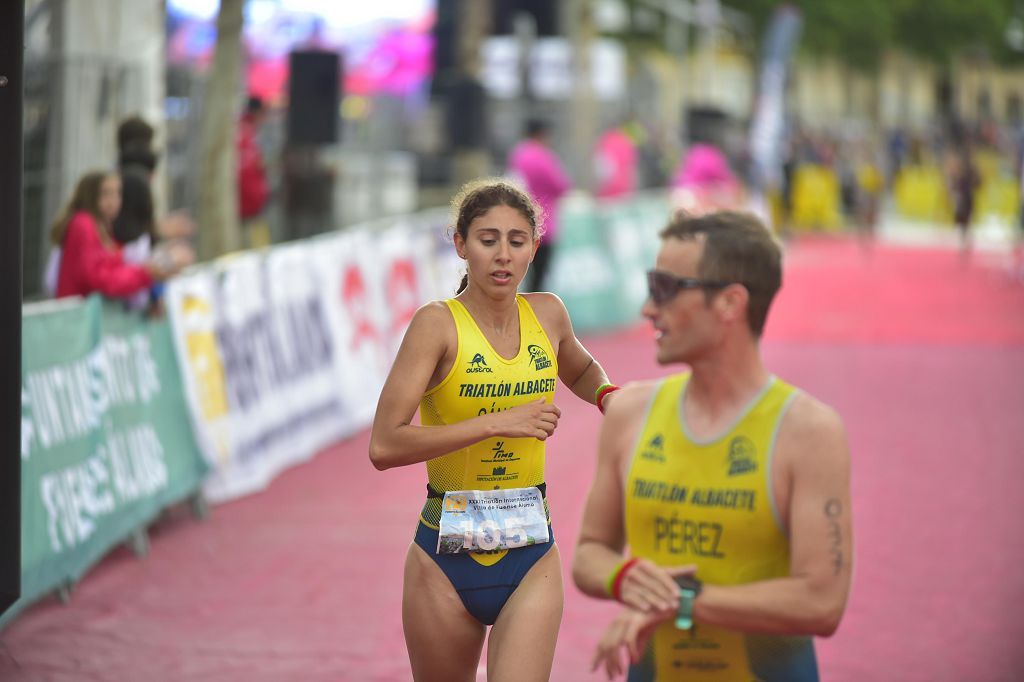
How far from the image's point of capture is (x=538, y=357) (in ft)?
14.4

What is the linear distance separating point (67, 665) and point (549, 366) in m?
3.27

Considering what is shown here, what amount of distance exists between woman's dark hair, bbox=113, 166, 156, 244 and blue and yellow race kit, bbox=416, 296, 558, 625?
17.4 feet

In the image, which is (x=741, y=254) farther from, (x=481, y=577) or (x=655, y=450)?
(x=481, y=577)

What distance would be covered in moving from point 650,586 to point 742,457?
330mm

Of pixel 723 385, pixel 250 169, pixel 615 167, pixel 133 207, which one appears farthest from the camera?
pixel 615 167

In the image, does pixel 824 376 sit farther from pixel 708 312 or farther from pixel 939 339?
pixel 708 312

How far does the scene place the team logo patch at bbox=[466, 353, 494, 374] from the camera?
4273 millimetres

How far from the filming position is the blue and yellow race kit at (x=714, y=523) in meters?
3.21

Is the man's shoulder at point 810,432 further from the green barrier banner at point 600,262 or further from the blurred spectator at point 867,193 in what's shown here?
the blurred spectator at point 867,193

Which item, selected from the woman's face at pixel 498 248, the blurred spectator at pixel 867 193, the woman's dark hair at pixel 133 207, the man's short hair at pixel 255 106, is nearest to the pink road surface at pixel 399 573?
the woman's dark hair at pixel 133 207

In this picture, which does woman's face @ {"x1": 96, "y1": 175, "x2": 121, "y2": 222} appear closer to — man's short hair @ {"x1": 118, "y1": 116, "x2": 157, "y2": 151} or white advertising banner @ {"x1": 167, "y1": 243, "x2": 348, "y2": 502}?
white advertising banner @ {"x1": 167, "y1": 243, "x2": 348, "y2": 502}

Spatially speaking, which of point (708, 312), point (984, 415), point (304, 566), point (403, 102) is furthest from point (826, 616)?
point (403, 102)

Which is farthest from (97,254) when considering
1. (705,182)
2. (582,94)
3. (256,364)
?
(582,94)

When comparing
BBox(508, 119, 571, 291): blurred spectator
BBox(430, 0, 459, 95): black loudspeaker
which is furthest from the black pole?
BBox(430, 0, 459, 95): black loudspeaker
